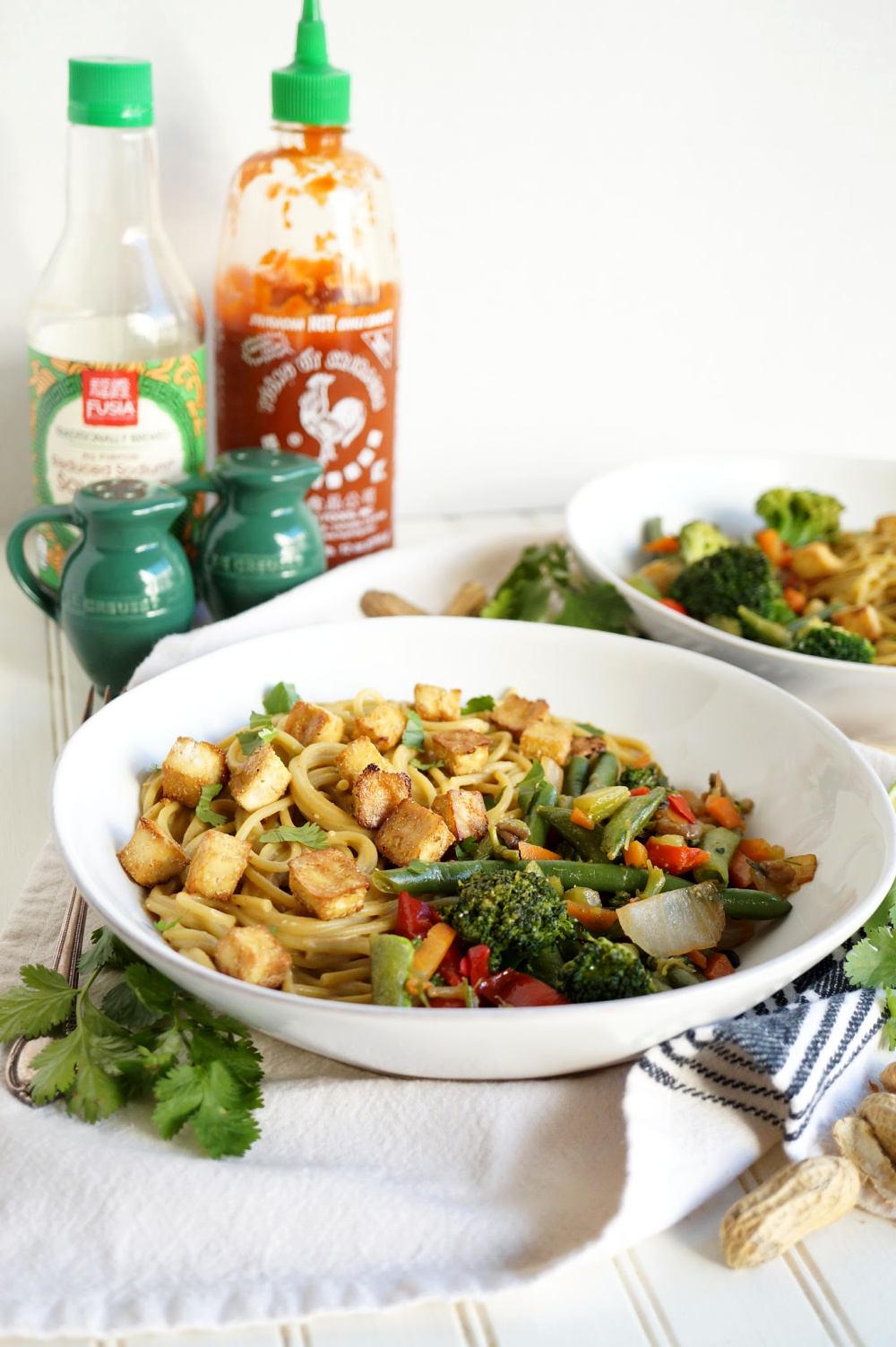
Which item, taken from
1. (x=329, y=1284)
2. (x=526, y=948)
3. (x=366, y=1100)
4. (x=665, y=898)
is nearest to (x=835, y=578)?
(x=665, y=898)

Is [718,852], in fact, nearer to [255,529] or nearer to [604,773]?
[604,773]

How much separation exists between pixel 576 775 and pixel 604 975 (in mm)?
606

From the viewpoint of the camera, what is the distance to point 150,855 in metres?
1.82

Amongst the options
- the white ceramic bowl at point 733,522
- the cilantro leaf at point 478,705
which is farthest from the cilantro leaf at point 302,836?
the white ceramic bowl at point 733,522

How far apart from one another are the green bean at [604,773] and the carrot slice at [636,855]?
0.69 feet

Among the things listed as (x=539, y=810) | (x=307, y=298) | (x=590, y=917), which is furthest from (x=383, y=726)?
(x=307, y=298)

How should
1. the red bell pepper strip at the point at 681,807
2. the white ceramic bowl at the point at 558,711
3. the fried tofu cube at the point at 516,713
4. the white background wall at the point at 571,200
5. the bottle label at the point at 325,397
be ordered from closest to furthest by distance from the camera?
the white ceramic bowl at the point at 558,711, the red bell pepper strip at the point at 681,807, the fried tofu cube at the point at 516,713, the bottle label at the point at 325,397, the white background wall at the point at 571,200

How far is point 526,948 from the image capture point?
1671mm

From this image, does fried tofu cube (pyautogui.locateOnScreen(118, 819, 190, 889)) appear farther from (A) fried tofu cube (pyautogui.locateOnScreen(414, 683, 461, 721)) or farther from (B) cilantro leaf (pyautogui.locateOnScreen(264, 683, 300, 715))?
(A) fried tofu cube (pyautogui.locateOnScreen(414, 683, 461, 721))

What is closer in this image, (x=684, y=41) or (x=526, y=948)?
(x=526, y=948)

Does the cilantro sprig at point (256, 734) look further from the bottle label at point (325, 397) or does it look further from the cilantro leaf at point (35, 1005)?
the bottle label at point (325, 397)

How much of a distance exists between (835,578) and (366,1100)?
1.87 metres

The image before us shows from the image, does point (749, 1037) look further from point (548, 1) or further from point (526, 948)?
point (548, 1)

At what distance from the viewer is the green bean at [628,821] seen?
1920 mm
